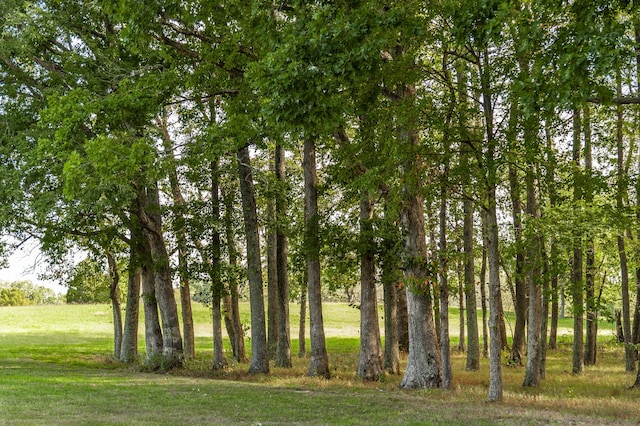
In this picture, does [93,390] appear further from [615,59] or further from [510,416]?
[615,59]

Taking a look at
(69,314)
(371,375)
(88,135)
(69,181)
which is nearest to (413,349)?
(371,375)

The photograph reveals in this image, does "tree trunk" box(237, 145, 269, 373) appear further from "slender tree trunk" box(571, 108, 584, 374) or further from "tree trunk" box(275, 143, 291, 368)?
"slender tree trunk" box(571, 108, 584, 374)

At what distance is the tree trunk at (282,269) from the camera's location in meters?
25.0

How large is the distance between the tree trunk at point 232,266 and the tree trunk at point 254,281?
2.17 metres

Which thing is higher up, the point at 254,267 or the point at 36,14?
the point at 36,14

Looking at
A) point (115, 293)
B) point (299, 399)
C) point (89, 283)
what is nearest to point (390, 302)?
point (299, 399)

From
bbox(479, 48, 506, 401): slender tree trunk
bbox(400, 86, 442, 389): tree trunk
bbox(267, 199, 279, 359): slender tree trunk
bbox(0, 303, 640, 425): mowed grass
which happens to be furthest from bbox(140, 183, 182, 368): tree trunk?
bbox(479, 48, 506, 401): slender tree trunk

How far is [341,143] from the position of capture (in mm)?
19703

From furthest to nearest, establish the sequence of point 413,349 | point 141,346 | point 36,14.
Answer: point 141,346
point 36,14
point 413,349

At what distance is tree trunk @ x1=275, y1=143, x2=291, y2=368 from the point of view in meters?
25.0

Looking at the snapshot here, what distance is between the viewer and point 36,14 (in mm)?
20094

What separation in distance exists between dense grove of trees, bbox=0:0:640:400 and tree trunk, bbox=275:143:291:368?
0.10 metres

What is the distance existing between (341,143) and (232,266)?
752 cm

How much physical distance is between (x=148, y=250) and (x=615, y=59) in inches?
808
